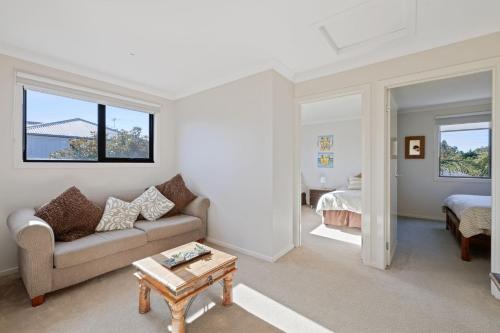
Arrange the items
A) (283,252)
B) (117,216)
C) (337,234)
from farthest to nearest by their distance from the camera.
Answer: (337,234) < (283,252) < (117,216)

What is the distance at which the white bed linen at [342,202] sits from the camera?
13.1 feet

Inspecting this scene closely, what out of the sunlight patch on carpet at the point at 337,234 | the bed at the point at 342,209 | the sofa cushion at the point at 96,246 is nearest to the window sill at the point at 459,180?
the bed at the point at 342,209

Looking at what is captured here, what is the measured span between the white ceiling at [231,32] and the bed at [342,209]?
230 cm

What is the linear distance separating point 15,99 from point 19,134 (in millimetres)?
382

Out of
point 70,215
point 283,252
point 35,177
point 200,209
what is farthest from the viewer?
point 200,209

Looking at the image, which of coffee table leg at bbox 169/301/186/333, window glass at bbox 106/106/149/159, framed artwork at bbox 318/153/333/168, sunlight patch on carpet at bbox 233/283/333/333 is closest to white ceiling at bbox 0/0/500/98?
window glass at bbox 106/106/149/159

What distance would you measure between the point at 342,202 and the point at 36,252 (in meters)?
4.12

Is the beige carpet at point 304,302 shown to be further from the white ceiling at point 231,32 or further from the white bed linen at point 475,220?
the white ceiling at point 231,32

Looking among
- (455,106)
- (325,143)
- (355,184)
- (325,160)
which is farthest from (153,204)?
(455,106)

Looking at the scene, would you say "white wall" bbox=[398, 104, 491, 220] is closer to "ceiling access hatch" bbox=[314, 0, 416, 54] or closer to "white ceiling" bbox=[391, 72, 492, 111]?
"white ceiling" bbox=[391, 72, 492, 111]

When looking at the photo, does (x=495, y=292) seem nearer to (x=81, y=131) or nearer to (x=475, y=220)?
(x=475, y=220)

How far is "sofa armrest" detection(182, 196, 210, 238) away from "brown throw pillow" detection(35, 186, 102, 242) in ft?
3.70

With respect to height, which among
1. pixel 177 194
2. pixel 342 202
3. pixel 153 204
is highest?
pixel 177 194

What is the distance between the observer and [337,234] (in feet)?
12.4
